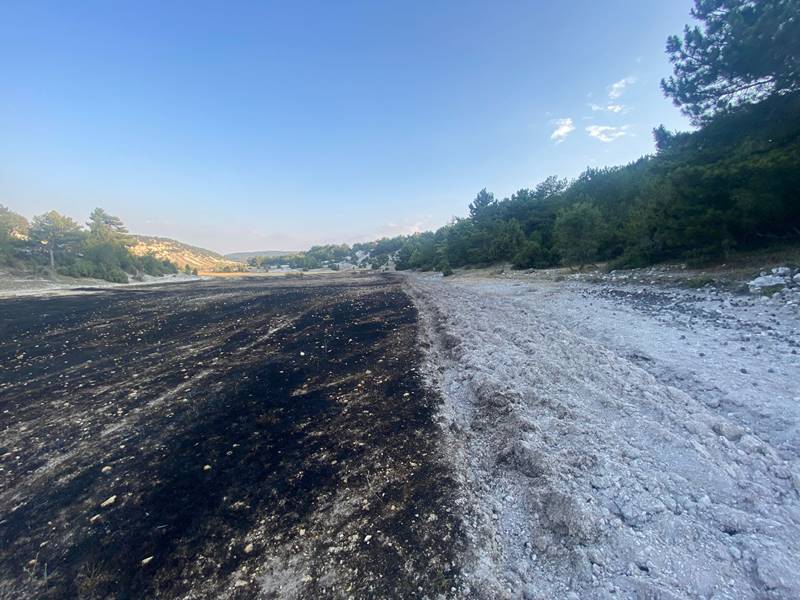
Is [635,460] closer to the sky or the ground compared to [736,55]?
closer to the ground

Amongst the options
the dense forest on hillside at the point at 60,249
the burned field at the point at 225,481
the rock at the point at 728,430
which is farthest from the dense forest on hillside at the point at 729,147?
the dense forest on hillside at the point at 60,249

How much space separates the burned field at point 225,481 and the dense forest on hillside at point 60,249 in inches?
2266

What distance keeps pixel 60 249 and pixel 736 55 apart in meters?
80.6

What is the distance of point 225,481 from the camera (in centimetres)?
384

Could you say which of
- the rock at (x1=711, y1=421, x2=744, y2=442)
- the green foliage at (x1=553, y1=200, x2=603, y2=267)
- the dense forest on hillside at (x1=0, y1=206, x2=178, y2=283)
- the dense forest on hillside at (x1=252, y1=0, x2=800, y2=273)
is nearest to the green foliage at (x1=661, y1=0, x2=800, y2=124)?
the dense forest on hillside at (x1=252, y1=0, x2=800, y2=273)

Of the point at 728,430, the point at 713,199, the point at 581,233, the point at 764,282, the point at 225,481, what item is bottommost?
the point at 225,481

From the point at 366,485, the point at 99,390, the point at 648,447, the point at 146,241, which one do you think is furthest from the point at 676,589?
the point at 146,241

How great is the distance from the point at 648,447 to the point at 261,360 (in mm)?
8295

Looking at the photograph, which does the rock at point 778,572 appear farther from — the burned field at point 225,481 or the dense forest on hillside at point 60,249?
the dense forest on hillside at point 60,249

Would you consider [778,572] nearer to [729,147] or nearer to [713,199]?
[713,199]

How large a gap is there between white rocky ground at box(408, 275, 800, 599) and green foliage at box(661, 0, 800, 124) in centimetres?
1162

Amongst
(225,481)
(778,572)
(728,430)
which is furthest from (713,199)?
(225,481)

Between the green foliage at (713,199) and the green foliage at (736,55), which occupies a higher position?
the green foliage at (736,55)

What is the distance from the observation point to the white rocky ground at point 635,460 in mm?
2424
